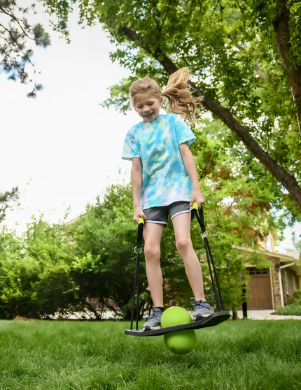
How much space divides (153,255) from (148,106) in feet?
3.82

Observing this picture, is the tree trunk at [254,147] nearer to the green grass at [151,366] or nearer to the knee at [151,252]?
the green grass at [151,366]

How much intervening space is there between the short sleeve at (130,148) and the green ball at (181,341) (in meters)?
1.40

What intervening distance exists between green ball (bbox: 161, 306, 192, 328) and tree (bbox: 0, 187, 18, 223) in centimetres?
467

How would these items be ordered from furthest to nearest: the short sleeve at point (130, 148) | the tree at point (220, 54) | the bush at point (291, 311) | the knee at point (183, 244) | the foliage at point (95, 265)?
the bush at point (291, 311) → the foliage at point (95, 265) → the tree at point (220, 54) → the short sleeve at point (130, 148) → the knee at point (183, 244)

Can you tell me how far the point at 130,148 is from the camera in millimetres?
3484

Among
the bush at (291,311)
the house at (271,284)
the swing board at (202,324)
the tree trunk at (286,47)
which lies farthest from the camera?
the house at (271,284)

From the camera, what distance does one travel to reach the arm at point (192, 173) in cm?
312

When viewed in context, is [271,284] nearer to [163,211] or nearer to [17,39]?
[17,39]

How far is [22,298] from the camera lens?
1426 cm

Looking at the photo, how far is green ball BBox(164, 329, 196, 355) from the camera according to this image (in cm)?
284

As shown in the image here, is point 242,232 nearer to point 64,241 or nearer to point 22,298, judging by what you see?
point 64,241

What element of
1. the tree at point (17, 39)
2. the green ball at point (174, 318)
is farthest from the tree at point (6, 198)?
the green ball at point (174, 318)

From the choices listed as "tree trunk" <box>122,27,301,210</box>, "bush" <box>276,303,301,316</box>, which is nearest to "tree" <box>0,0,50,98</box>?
"tree trunk" <box>122,27,301,210</box>

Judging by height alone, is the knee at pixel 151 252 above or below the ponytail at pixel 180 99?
below
